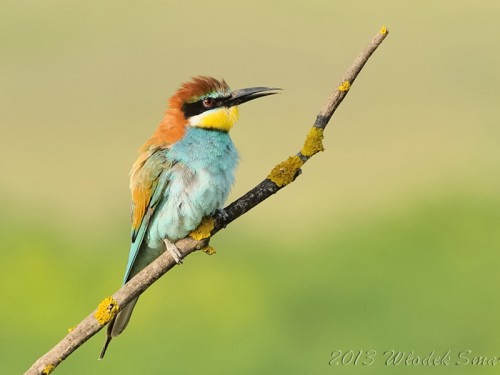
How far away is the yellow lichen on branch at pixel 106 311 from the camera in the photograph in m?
1.54

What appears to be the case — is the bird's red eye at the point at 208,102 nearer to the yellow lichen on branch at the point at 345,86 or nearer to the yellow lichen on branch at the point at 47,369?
the yellow lichen on branch at the point at 345,86

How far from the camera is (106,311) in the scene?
5.18 feet

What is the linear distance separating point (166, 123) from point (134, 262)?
1.48 ft

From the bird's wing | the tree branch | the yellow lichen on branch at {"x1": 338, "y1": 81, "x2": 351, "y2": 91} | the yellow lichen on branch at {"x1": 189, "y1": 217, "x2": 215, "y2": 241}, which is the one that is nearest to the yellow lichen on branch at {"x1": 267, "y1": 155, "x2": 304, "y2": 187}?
the tree branch

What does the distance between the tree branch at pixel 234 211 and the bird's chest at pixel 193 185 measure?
45 centimetres

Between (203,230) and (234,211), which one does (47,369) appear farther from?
(203,230)

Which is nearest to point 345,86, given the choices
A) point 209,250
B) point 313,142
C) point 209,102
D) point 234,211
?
point 313,142

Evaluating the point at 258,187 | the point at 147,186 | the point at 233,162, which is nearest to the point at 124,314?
the point at 147,186

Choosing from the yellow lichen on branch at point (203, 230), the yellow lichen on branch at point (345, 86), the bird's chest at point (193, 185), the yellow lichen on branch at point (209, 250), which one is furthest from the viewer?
the bird's chest at point (193, 185)

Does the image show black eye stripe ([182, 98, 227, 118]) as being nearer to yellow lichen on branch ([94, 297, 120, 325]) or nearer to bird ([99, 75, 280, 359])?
bird ([99, 75, 280, 359])

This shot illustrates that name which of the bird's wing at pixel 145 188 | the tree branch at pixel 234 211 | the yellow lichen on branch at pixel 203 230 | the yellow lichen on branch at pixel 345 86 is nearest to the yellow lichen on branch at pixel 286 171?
the tree branch at pixel 234 211

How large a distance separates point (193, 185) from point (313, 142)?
0.57 meters

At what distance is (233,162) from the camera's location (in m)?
2.24

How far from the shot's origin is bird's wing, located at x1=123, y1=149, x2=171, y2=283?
2.18m
